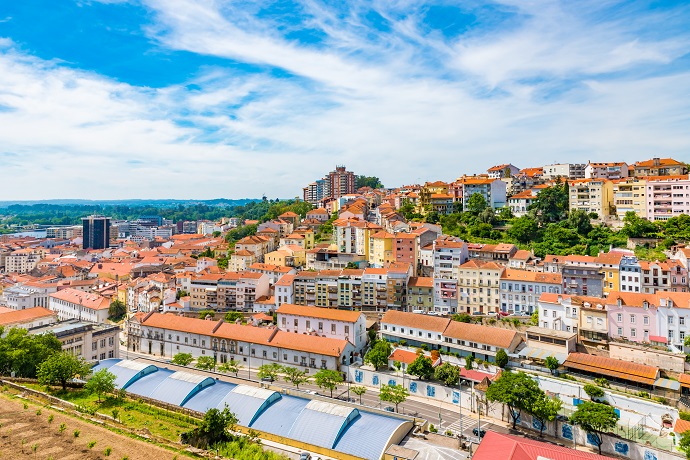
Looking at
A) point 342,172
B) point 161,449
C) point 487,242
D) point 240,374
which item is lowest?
point 240,374

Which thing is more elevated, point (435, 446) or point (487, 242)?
point (487, 242)

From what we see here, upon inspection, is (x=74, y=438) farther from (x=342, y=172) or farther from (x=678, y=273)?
(x=342, y=172)

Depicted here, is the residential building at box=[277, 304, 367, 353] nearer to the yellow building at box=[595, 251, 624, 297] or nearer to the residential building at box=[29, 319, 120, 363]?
the residential building at box=[29, 319, 120, 363]

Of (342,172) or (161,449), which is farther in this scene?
(342,172)

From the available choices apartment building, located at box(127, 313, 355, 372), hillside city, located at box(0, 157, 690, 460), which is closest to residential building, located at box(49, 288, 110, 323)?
hillside city, located at box(0, 157, 690, 460)

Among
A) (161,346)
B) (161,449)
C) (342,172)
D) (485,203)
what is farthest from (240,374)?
(342,172)

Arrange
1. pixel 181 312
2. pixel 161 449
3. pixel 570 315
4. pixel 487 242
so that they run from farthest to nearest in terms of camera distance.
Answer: pixel 487 242 → pixel 181 312 → pixel 570 315 → pixel 161 449

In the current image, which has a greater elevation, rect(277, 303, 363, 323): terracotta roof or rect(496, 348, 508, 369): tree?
rect(277, 303, 363, 323): terracotta roof

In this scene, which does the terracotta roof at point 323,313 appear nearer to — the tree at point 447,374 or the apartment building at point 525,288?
the tree at point 447,374
